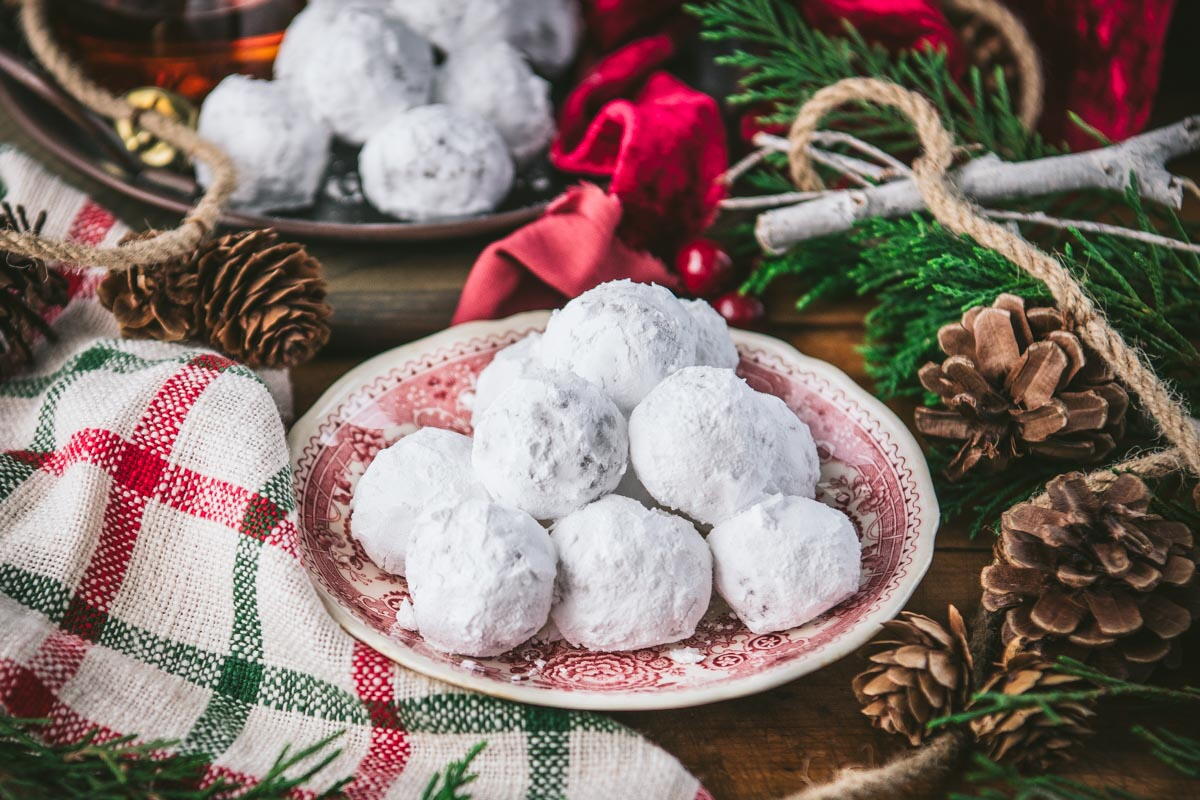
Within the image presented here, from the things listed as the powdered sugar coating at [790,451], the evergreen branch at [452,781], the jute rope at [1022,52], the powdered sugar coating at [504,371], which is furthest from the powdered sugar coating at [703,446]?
the jute rope at [1022,52]

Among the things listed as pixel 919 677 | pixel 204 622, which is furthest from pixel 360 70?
pixel 919 677

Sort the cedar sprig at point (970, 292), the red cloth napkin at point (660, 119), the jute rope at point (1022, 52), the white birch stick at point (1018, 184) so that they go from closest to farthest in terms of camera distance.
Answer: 1. the cedar sprig at point (970, 292)
2. the white birch stick at point (1018, 184)
3. the red cloth napkin at point (660, 119)
4. the jute rope at point (1022, 52)

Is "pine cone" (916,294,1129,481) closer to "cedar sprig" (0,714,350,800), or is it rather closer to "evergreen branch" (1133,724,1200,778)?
"evergreen branch" (1133,724,1200,778)

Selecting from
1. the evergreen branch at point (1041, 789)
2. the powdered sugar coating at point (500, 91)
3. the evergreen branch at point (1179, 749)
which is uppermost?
the powdered sugar coating at point (500, 91)

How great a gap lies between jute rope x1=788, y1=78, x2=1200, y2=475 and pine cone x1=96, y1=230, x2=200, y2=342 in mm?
698

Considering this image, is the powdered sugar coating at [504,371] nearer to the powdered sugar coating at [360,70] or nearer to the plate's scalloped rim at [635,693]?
the plate's scalloped rim at [635,693]

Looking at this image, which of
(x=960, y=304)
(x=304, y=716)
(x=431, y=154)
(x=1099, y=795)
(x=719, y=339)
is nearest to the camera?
(x=1099, y=795)

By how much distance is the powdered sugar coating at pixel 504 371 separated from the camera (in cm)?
95

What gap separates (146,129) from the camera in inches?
51.1

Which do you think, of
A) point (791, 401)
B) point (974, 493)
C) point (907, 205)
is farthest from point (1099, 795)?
point (907, 205)

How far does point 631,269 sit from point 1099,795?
2.53 ft

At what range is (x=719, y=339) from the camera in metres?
0.99

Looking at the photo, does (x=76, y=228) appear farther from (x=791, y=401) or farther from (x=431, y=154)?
(x=791, y=401)

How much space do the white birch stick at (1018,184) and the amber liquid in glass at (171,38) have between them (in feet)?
2.50
